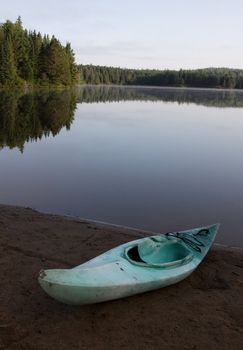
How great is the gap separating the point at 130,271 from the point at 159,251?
5.05 feet

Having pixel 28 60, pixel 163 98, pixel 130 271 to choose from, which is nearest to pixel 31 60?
pixel 28 60

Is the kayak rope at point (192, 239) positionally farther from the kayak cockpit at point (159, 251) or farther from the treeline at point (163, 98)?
the treeline at point (163, 98)

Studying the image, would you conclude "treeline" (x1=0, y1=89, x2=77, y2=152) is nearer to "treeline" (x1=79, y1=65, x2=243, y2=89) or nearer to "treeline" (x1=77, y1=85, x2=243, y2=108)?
"treeline" (x1=77, y1=85, x2=243, y2=108)

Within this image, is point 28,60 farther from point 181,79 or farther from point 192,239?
point 181,79

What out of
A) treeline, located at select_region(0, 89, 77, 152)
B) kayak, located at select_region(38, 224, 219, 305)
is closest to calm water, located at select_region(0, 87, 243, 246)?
treeline, located at select_region(0, 89, 77, 152)

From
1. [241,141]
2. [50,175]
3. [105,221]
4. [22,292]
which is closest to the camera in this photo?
[22,292]

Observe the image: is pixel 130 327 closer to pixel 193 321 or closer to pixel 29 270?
pixel 193 321

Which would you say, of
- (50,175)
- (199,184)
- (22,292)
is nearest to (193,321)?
(22,292)

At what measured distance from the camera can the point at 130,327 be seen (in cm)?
560

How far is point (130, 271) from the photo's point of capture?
6.10 metres

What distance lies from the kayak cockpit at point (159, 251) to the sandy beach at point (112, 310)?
431 mm

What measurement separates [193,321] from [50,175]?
10.1m

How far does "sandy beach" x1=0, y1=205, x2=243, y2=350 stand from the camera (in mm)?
5285

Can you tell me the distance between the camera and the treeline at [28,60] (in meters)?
61.9
